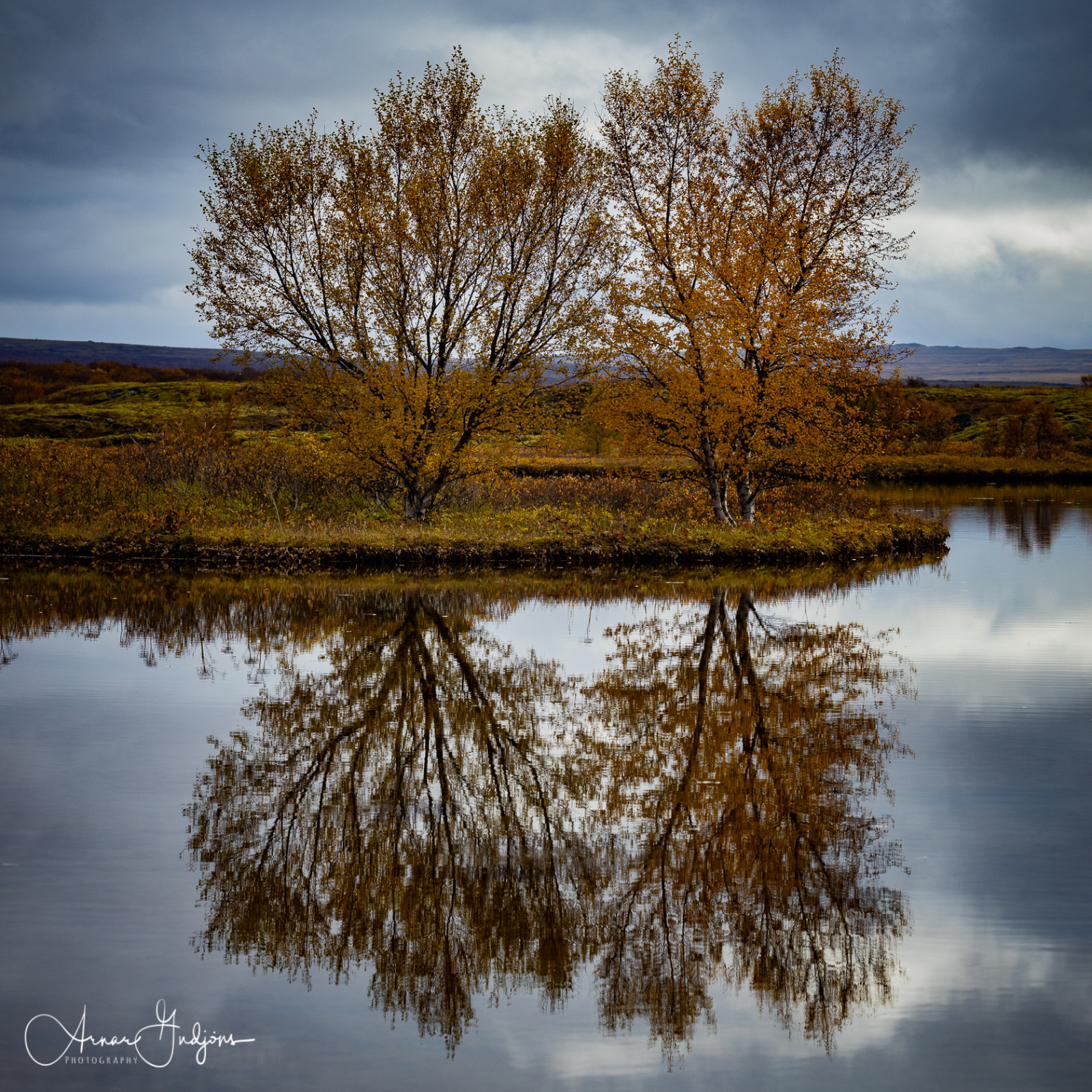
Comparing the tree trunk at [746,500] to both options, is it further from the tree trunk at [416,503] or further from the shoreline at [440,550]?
the tree trunk at [416,503]

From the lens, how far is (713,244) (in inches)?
907

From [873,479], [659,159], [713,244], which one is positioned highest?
[659,159]

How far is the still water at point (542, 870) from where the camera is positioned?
404 centimetres

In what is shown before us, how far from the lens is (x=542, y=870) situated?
5.55 metres

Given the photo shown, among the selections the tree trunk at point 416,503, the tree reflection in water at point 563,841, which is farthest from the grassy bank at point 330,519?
the tree reflection in water at point 563,841

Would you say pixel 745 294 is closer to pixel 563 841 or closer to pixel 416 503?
pixel 416 503

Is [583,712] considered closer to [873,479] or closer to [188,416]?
[188,416]

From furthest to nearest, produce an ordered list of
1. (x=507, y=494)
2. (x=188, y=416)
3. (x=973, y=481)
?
(x=973, y=481), (x=188, y=416), (x=507, y=494)

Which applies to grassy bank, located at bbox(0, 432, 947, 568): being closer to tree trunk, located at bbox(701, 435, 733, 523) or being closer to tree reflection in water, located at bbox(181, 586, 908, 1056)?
tree trunk, located at bbox(701, 435, 733, 523)

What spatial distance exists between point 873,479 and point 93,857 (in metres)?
57.0

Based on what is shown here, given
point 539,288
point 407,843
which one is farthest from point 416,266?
point 407,843

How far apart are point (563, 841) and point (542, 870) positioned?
42 cm

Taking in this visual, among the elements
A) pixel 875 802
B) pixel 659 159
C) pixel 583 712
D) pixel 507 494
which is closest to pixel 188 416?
pixel 507 494

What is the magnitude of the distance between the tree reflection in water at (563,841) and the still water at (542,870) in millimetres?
25
